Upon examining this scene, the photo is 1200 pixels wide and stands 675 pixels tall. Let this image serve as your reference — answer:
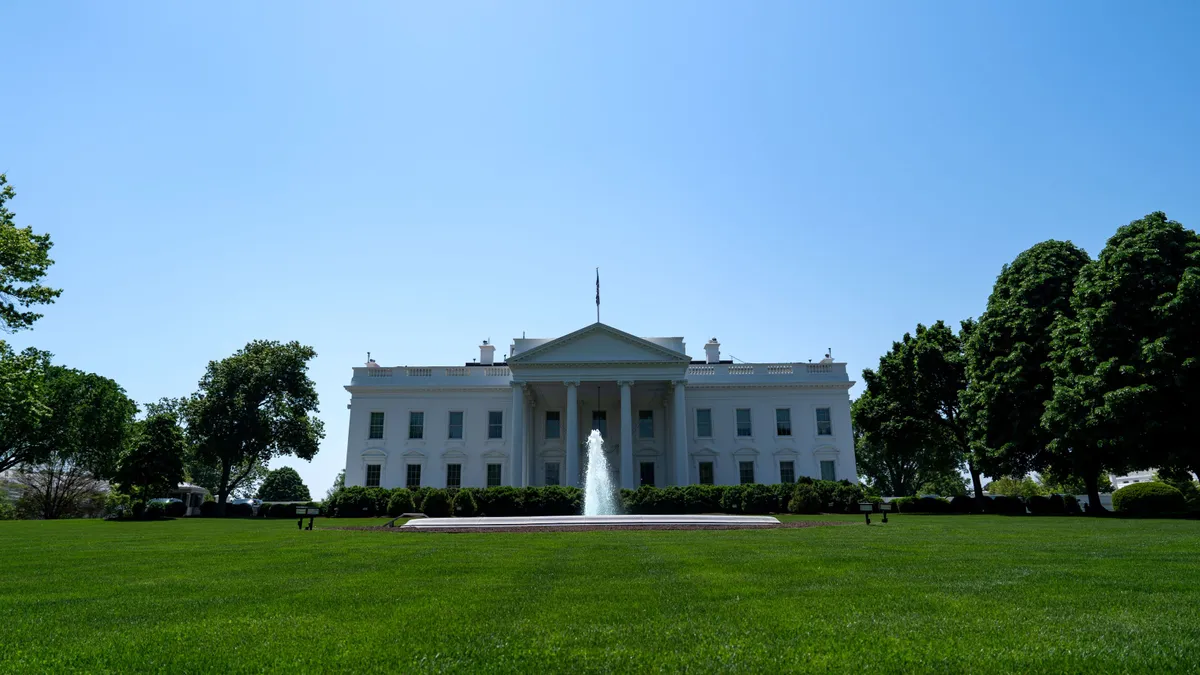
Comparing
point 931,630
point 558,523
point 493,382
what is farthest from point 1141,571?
point 493,382

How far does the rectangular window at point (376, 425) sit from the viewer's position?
46.7m

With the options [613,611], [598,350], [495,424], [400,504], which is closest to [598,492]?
[400,504]

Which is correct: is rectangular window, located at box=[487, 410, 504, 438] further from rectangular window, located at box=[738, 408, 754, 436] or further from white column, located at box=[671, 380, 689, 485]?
rectangular window, located at box=[738, 408, 754, 436]

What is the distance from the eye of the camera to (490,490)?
34.4m

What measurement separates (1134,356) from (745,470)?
935 inches

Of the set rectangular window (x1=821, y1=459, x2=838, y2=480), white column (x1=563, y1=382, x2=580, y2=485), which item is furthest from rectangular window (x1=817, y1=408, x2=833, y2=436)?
white column (x1=563, y1=382, x2=580, y2=485)

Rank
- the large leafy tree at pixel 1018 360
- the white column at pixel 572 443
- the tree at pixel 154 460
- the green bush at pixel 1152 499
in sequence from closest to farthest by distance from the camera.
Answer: the large leafy tree at pixel 1018 360 < the green bush at pixel 1152 499 < the white column at pixel 572 443 < the tree at pixel 154 460

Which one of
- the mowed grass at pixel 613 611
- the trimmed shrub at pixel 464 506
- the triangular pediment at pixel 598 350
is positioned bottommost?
the mowed grass at pixel 613 611

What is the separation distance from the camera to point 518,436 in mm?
41344

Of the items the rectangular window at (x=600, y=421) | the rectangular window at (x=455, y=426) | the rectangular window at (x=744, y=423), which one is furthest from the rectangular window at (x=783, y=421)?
the rectangular window at (x=455, y=426)

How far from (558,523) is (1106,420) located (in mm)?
19544

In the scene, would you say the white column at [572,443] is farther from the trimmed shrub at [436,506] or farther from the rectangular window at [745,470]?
the rectangular window at [745,470]

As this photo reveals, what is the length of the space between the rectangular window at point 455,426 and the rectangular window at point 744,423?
707 inches

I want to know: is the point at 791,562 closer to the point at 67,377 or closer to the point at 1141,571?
the point at 1141,571
